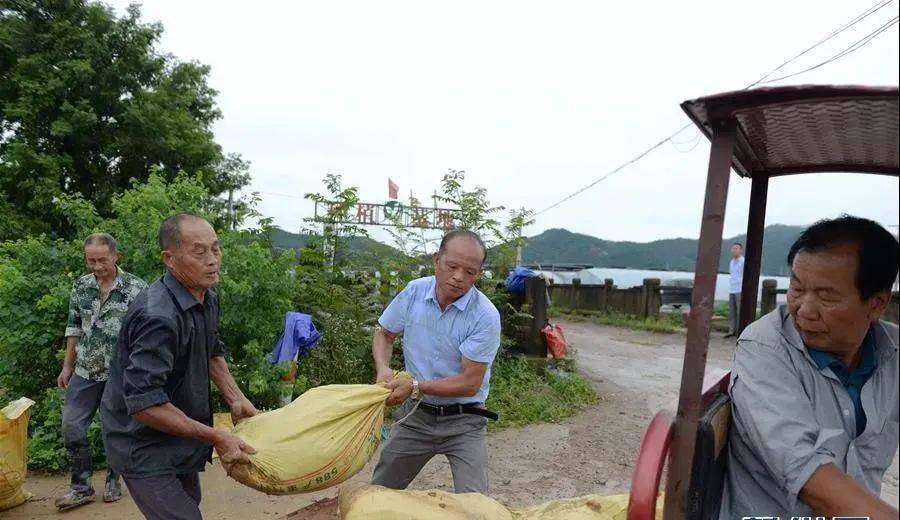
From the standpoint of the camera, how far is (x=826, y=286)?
154 centimetres

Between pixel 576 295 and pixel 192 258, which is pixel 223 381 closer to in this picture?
pixel 192 258

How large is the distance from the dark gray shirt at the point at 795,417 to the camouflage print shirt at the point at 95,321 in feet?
12.1

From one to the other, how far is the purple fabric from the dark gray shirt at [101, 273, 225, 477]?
9.15ft

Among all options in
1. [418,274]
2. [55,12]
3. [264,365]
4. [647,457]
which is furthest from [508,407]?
[55,12]

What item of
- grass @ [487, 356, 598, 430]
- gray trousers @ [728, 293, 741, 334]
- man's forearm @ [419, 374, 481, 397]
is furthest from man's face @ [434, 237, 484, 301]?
gray trousers @ [728, 293, 741, 334]

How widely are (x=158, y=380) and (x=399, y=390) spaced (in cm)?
93

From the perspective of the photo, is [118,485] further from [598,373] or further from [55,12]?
[55,12]

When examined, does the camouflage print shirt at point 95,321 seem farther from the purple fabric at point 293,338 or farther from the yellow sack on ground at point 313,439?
the yellow sack on ground at point 313,439

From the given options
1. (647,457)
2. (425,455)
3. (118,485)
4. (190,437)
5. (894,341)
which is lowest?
(118,485)

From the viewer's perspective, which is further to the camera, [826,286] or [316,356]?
[316,356]

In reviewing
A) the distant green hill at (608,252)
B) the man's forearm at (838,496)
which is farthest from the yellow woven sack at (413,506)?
the distant green hill at (608,252)

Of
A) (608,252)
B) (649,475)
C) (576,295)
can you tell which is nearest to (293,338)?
(649,475)

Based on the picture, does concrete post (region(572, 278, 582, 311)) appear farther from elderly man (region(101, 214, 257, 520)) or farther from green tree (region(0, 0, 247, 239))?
elderly man (region(101, 214, 257, 520))

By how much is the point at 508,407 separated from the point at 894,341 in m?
4.83
